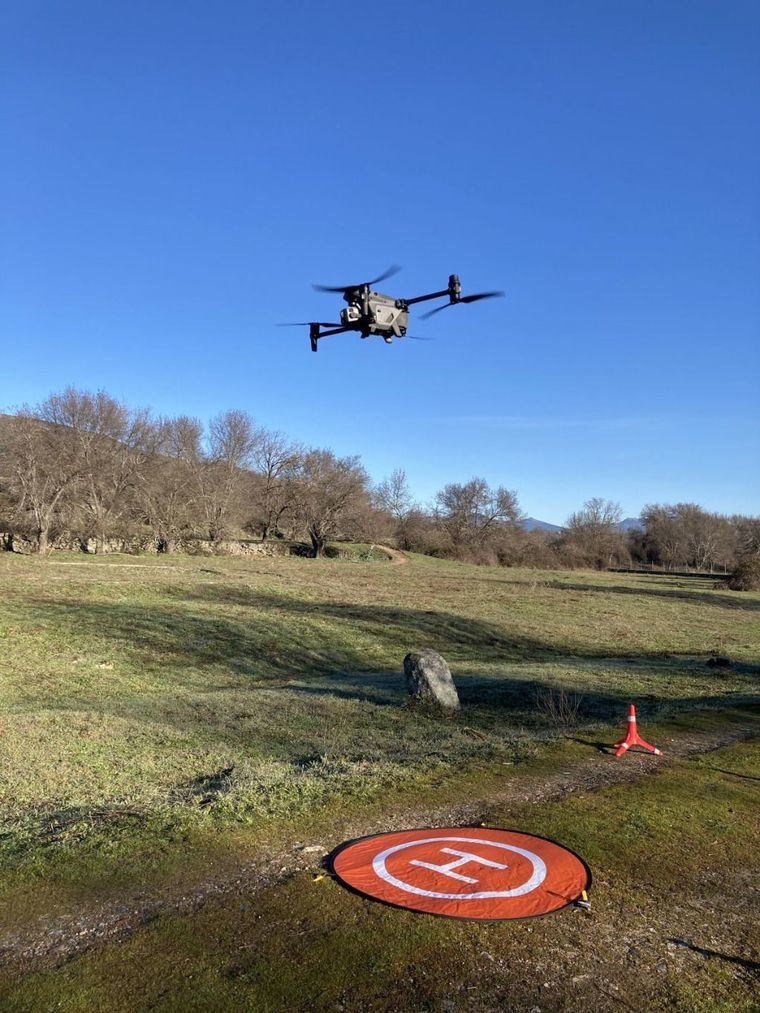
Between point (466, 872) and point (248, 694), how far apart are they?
10.9m

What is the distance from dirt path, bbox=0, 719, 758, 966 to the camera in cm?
476

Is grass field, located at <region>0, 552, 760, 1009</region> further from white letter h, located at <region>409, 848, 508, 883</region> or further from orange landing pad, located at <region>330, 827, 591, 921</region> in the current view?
white letter h, located at <region>409, 848, 508, 883</region>

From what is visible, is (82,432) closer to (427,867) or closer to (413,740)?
(413,740)

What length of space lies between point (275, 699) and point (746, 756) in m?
9.03

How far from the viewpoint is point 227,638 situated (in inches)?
915

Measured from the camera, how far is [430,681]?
15180mm

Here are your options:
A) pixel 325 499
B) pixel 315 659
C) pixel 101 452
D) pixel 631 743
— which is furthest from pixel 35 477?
pixel 631 743

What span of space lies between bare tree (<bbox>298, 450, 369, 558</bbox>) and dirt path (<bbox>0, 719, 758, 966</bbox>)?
215ft

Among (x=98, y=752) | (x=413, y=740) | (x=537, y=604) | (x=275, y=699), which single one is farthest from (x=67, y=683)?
(x=537, y=604)

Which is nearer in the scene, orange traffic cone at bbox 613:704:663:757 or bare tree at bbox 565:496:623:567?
orange traffic cone at bbox 613:704:663:757

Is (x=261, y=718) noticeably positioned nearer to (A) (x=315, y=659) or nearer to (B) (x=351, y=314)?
(B) (x=351, y=314)

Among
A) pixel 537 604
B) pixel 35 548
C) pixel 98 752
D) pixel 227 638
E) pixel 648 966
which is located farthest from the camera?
pixel 35 548

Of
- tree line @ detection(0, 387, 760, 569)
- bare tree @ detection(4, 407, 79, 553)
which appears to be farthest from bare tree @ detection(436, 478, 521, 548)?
bare tree @ detection(4, 407, 79, 553)

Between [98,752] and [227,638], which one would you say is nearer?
[98,752]
